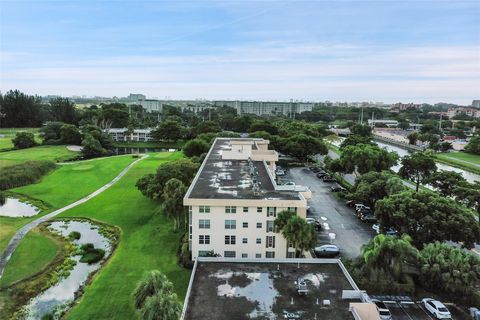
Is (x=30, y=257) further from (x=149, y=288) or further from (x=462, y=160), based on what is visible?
(x=462, y=160)

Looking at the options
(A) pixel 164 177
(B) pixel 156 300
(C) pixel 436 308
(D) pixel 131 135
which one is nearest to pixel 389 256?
(C) pixel 436 308

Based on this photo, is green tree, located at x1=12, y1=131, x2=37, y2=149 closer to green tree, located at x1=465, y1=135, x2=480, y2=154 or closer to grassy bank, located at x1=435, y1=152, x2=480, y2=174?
grassy bank, located at x1=435, y1=152, x2=480, y2=174

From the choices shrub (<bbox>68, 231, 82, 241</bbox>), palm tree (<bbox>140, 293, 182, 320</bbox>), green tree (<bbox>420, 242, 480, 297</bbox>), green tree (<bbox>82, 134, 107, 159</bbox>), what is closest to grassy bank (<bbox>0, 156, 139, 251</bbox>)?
shrub (<bbox>68, 231, 82, 241</bbox>)

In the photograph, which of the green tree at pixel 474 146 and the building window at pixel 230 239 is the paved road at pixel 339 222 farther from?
the green tree at pixel 474 146

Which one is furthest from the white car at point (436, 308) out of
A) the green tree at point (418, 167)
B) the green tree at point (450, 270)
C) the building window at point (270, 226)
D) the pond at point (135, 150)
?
the pond at point (135, 150)

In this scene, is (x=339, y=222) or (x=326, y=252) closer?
(x=326, y=252)

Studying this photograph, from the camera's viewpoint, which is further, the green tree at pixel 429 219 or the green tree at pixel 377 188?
the green tree at pixel 377 188

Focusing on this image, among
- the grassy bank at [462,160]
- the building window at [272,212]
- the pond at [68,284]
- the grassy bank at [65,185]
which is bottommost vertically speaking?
the pond at [68,284]

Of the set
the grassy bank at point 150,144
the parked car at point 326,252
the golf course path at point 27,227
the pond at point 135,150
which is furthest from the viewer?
the grassy bank at point 150,144
